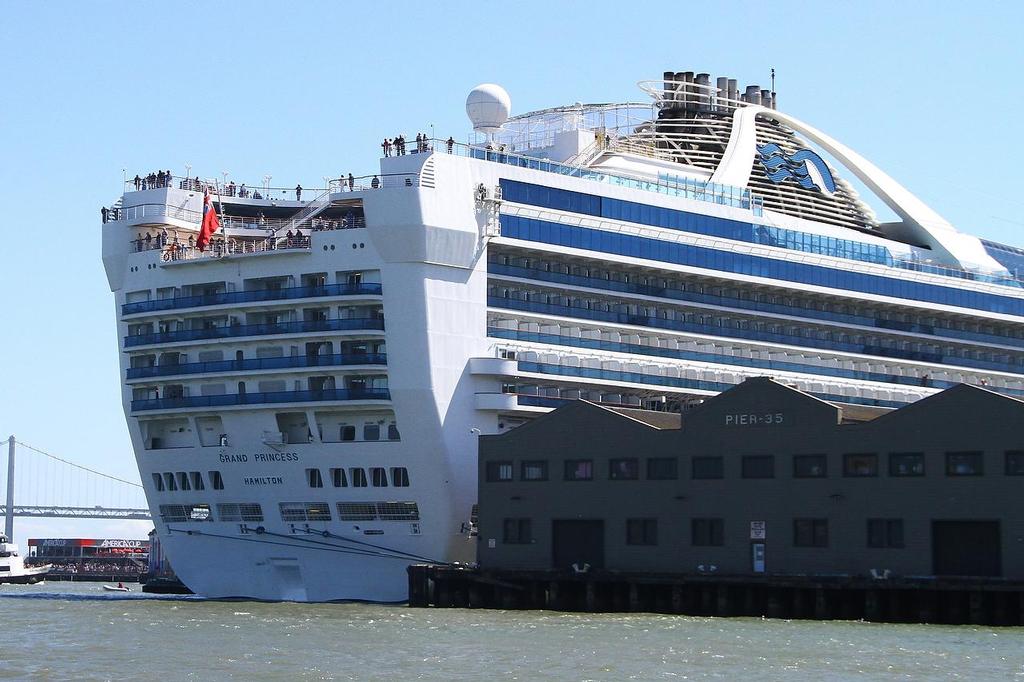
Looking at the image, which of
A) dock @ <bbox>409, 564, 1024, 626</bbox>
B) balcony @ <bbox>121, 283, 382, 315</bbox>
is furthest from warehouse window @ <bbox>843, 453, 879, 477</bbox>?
balcony @ <bbox>121, 283, 382, 315</bbox>

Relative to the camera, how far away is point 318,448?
267 ft

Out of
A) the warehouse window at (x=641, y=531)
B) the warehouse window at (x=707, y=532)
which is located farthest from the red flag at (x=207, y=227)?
the warehouse window at (x=707, y=532)

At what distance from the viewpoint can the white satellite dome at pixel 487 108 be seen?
291 feet

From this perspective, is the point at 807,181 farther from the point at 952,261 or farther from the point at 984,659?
the point at 984,659

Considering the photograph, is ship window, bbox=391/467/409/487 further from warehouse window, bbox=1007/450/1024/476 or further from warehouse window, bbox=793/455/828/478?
warehouse window, bbox=1007/450/1024/476

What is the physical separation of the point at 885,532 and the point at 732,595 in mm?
6196

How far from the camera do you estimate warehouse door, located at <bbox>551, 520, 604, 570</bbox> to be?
78812mm

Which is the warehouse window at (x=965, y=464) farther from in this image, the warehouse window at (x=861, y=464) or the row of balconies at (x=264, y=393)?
the row of balconies at (x=264, y=393)

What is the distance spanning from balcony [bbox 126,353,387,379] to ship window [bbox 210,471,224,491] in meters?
4.44

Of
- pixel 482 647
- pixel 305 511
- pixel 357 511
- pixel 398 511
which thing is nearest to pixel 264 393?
pixel 305 511

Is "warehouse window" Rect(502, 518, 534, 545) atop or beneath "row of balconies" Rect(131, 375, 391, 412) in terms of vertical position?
beneath

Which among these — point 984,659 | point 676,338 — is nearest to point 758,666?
point 984,659

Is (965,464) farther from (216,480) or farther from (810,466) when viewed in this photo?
(216,480)

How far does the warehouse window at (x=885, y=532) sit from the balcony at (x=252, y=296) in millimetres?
22237
